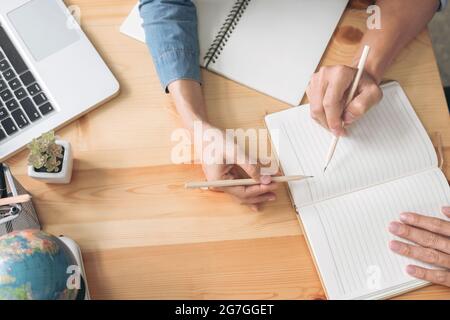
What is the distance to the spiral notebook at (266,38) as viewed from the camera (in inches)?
31.7

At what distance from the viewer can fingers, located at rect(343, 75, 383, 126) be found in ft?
2.38

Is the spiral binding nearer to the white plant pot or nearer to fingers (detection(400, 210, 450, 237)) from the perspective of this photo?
the white plant pot

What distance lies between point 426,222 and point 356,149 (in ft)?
0.51

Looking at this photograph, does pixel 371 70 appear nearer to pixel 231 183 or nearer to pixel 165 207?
pixel 231 183

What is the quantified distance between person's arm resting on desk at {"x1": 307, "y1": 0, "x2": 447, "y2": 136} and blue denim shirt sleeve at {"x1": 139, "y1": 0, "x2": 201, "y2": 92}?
214 millimetres

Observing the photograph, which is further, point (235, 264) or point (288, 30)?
point (288, 30)

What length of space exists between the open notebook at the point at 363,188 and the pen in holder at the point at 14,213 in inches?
15.8

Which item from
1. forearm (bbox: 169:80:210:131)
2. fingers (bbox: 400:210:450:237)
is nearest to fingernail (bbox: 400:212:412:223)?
fingers (bbox: 400:210:450:237)

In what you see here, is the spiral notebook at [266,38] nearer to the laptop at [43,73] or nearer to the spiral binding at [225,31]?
the spiral binding at [225,31]

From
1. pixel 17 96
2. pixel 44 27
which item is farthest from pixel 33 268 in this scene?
pixel 44 27

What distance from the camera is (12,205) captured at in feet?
2.13

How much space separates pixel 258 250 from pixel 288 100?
10.3 inches
